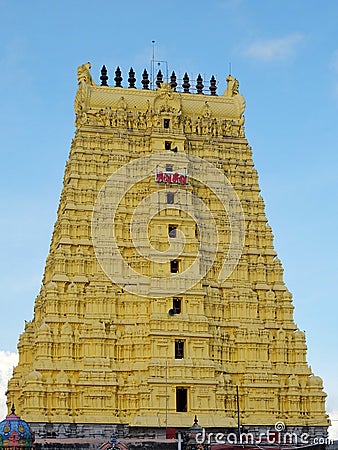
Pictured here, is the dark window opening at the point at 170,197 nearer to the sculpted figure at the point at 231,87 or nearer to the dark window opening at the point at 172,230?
the dark window opening at the point at 172,230

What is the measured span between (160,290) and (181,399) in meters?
9.50

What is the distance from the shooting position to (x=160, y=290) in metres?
73.9

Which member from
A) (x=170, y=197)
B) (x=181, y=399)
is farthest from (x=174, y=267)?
(x=181, y=399)

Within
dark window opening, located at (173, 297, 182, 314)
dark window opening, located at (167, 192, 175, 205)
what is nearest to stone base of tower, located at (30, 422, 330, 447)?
dark window opening, located at (173, 297, 182, 314)

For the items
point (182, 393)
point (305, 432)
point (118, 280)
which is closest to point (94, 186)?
point (118, 280)

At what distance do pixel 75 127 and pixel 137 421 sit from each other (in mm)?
30964

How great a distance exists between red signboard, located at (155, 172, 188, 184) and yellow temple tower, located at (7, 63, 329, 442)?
4.5 inches

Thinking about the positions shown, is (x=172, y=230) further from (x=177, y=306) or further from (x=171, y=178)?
(x=177, y=306)

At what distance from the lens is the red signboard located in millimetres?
78438

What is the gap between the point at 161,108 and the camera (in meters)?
81.9

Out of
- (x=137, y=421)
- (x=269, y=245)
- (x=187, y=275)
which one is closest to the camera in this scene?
(x=137, y=421)

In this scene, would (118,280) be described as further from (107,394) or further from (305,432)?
(305,432)

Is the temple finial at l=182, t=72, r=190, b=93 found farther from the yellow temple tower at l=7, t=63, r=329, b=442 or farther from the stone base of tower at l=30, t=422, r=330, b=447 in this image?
the stone base of tower at l=30, t=422, r=330, b=447

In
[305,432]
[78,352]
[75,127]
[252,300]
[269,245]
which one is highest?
[75,127]
